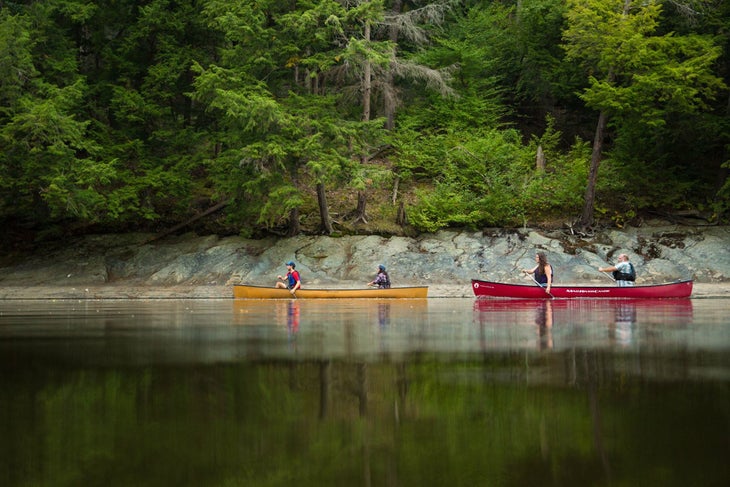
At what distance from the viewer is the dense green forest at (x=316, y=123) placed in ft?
108

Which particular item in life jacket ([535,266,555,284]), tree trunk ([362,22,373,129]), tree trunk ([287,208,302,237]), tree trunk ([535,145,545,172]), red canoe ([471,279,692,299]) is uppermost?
tree trunk ([362,22,373,129])

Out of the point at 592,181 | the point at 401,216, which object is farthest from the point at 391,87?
the point at 592,181

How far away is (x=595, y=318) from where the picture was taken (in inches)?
691

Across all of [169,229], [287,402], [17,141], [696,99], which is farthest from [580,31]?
[287,402]

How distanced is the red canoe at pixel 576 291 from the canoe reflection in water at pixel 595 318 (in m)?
0.43

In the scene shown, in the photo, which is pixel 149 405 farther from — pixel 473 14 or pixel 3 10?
pixel 473 14

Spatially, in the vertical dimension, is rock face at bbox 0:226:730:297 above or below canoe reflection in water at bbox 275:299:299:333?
above

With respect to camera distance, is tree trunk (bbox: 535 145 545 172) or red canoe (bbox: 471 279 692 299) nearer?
red canoe (bbox: 471 279 692 299)

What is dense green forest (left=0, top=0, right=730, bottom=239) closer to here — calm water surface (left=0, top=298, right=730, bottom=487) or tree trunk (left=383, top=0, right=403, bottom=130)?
tree trunk (left=383, top=0, right=403, bottom=130)

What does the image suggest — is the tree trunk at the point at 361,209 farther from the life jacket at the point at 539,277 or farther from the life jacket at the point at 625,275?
→ the life jacket at the point at 625,275

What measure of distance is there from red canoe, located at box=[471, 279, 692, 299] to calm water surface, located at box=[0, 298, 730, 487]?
1280cm

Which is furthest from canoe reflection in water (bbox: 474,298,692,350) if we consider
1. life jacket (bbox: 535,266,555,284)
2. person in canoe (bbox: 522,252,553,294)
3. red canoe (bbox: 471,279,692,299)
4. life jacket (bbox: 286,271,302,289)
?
life jacket (bbox: 286,271,302,289)

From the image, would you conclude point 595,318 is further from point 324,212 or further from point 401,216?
point 324,212

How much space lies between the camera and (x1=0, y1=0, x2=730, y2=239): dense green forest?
32.9 metres
